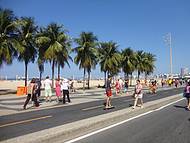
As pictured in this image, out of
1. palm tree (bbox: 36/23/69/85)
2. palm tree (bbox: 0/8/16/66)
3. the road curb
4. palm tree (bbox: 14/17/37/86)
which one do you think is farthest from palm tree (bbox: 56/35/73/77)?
the road curb

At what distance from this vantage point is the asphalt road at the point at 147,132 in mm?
11500

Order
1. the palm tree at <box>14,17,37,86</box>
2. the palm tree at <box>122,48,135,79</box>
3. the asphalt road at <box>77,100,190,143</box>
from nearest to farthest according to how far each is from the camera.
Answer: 1. the asphalt road at <box>77,100,190,143</box>
2. the palm tree at <box>14,17,37,86</box>
3. the palm tree at <box>122,48,135,79</box>

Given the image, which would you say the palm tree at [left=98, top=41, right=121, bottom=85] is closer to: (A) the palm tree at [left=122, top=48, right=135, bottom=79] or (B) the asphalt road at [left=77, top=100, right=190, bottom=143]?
(A) the palm tree at [left=122, top=48, right=135, bottom=79]

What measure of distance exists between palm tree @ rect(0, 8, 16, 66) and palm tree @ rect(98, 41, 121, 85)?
3035 centimetres

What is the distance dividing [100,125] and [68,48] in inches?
1830

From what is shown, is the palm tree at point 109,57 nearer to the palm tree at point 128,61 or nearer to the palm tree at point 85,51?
the palm tree at point 85,51

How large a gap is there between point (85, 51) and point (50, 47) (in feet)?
36.8

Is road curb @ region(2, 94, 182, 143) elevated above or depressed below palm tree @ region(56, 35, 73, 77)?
below

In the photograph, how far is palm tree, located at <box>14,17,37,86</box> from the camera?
48966 millimetres

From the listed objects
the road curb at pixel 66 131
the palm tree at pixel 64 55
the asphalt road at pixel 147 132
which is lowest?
the asphalt road at pixel 147 132

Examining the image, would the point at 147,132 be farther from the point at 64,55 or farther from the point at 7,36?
the point at 64,55

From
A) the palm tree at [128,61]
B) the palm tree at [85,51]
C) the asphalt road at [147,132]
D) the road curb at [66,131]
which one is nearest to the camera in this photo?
the road curb at [66,131]

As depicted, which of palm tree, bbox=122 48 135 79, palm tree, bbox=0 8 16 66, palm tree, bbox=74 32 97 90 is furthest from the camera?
palm tree, bbox=122 48 135 79

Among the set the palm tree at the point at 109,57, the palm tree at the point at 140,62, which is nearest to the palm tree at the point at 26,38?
the palm tree at the point at 109,57
